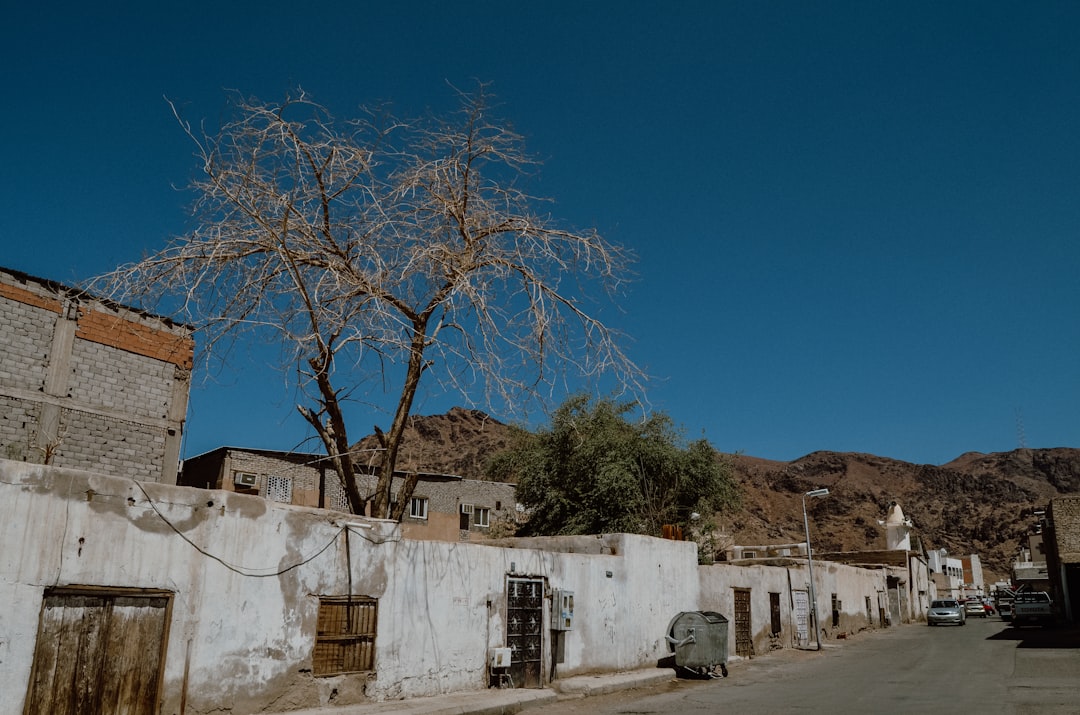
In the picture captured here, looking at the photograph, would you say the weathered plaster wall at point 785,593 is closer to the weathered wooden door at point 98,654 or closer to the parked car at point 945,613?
the parked car at point 945,613

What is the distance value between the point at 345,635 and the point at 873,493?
4753 inches

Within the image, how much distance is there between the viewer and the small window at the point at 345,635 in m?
10.6

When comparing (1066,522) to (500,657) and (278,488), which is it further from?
(278,488)

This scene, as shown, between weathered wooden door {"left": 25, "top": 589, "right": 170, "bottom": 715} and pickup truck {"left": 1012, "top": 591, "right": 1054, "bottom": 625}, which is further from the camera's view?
pickup truck {"left": 1012, "top": 591, "right": 1054, "bottom": 625}

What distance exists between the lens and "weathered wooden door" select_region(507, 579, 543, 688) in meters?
13.7

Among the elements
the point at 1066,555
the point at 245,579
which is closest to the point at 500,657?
the point at 245,579

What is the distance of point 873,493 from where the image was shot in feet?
386

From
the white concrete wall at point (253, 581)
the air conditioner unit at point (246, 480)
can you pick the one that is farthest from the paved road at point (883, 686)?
the air conditioner unit at point (246, 480)

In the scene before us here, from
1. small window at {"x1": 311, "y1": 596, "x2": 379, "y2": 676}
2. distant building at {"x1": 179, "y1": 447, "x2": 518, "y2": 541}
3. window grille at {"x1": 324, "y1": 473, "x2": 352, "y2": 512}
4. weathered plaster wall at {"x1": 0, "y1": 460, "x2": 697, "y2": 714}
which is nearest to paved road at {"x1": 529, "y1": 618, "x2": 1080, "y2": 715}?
weathered plaster wall at {"x1": 0, "y1": 460, "x2": 697, "y2": 714}

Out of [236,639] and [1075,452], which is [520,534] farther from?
[1075,452]

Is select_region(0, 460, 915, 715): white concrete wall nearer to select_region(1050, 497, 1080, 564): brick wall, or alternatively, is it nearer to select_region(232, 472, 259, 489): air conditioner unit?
select_region(232, 472, 259, 489): air conditioner unit

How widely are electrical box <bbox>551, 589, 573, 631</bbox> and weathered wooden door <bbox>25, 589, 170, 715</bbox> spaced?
753 cm

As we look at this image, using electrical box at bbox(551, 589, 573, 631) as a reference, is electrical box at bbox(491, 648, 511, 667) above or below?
below

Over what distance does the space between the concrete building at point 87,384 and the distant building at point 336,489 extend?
806cm
